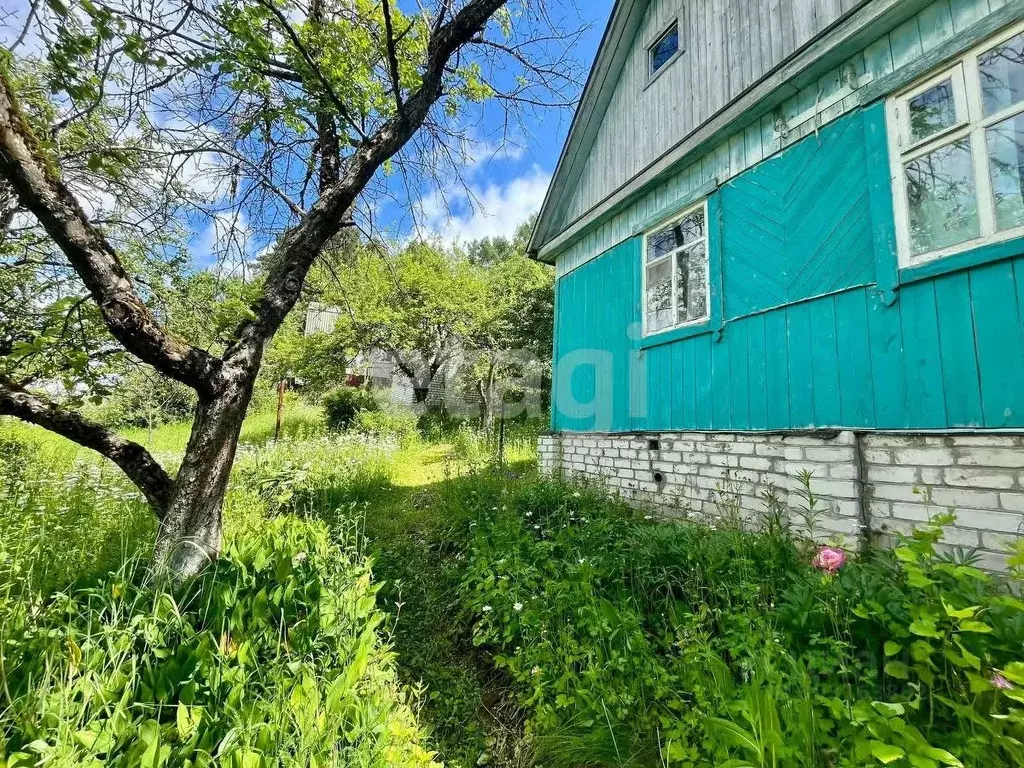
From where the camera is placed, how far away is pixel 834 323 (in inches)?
130

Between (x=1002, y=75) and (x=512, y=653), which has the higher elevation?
(x=1002, y=75)

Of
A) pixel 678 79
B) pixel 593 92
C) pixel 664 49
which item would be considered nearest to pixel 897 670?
pixel 678 79

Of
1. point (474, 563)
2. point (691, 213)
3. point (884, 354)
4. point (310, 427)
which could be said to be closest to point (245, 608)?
point (474, 563)

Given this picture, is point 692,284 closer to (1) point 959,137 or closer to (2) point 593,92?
(1) point 959,137

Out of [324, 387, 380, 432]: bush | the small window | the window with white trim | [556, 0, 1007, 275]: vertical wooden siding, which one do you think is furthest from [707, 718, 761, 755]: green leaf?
[324, 387, 380, 432]: bush

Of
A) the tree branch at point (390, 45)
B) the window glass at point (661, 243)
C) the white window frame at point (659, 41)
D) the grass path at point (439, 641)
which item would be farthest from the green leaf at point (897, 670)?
the white window frame at point (659, 41)

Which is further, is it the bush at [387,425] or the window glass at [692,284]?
the bush at [387,425]

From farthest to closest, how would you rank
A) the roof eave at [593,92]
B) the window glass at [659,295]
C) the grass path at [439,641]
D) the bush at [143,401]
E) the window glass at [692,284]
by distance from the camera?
the roof eave at [593,92]
the window glass at [659,295]
the window glass at [692,284]
the bush at [143,401]
the grass path at [439,641]

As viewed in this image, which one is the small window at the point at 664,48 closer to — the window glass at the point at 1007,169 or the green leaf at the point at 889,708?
the window glass at the point at 1007,169

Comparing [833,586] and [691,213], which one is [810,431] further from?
[691,213]

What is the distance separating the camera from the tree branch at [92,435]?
2.29m

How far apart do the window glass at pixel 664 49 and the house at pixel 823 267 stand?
31mm

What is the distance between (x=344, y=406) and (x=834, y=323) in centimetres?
1290

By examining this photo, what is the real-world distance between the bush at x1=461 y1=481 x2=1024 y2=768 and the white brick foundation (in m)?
0.30
